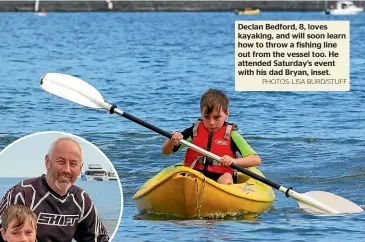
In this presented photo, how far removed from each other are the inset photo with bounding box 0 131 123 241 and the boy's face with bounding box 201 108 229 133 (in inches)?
138

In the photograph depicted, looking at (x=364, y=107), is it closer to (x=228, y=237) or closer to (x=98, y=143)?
(x=98, y=143)

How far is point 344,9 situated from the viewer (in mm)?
79500

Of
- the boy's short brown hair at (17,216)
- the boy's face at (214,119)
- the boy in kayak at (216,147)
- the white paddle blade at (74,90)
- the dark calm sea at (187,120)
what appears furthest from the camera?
the dark calm sea at (187,120)

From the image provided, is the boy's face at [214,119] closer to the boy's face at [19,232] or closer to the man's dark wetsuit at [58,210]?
the man's dark wetsuit at [58,210]

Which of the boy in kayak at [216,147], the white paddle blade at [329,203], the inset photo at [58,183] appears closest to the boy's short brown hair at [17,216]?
the inset photo at [58,183]

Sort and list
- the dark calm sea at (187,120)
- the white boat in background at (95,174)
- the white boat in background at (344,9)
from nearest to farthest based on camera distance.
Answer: the white boat in background at (95,174)
the dark calm sea at (187,120)
the white boat in background at (344,9)

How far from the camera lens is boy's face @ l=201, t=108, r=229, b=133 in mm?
8156

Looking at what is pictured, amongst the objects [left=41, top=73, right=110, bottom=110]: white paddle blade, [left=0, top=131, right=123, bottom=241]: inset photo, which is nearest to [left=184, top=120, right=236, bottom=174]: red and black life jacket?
[left=41, top=73, right=110, bottom=110]: white paddle blade

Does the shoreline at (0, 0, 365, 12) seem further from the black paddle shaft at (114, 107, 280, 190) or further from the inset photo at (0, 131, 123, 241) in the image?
the inset photo at (0, 131, 123, 241)

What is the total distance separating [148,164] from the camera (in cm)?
1175

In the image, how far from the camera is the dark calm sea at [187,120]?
8484mm

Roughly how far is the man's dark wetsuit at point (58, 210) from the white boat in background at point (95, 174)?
0.07 m

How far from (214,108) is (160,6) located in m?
75.4

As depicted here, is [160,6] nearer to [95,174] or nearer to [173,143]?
[173,143]
